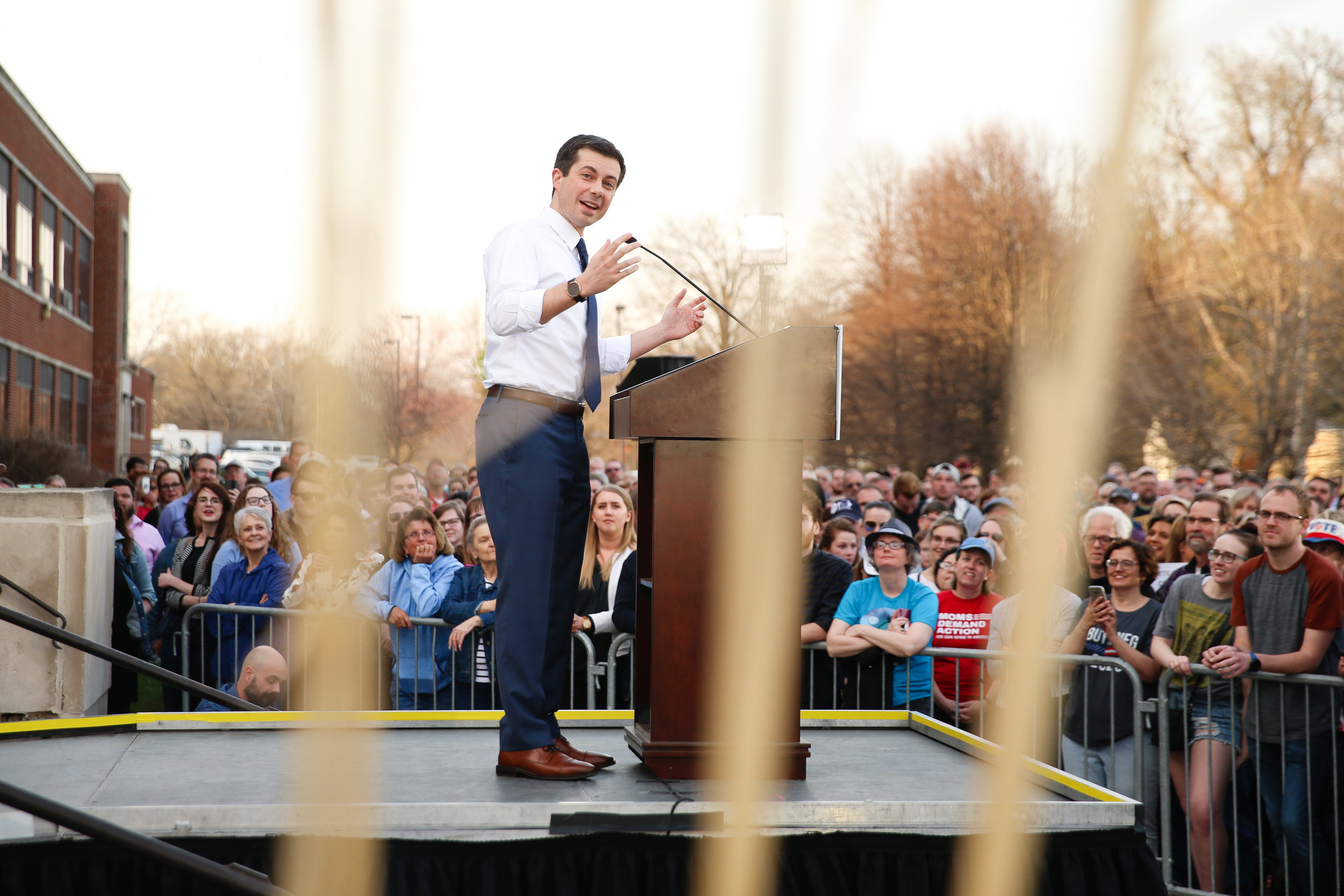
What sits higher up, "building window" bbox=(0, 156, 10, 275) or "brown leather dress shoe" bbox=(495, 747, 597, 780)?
"building window" bbox=(0, 156, 10, 275)

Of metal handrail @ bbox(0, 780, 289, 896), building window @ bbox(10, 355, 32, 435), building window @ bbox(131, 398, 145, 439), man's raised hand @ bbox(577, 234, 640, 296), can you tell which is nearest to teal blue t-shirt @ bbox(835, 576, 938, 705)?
man's raised hand @ bbox(577, 234, 640, 296)

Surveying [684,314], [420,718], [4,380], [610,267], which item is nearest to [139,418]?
[4,380]

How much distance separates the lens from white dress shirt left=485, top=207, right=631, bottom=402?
2111 mm

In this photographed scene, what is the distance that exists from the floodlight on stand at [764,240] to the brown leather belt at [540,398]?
1563 mm

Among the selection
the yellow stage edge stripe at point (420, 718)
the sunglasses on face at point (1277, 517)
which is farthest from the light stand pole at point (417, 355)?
the sunglasses on face at point (1277, 517)

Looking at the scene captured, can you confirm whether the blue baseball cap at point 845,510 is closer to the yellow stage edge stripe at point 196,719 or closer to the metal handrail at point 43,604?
the yellow stage edge stripe at point 196,719

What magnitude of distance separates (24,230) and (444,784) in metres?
1.39

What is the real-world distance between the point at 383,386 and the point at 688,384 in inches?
64.8

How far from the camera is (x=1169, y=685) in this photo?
424 cm

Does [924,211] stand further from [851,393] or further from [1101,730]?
[1101,730]

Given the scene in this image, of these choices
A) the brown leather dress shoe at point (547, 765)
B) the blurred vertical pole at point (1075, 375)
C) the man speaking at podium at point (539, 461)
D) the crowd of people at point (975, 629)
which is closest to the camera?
the blurred vertical pole at point (1075, 375)

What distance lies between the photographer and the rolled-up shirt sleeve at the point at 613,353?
243 cm

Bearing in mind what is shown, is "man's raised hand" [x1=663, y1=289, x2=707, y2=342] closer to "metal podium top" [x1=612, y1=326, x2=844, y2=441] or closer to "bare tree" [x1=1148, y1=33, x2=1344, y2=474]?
"metal podium top" [x1=612, y1=326, x2=844, y2=441]

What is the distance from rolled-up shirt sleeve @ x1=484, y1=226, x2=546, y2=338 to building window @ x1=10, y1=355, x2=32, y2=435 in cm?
1744
